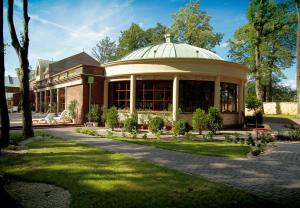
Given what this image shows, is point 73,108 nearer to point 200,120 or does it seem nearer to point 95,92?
point 95,92

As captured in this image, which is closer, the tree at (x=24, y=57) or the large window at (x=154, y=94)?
the tree at (x=24, y=57)

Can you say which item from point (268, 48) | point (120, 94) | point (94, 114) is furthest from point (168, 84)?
point (268, 48)

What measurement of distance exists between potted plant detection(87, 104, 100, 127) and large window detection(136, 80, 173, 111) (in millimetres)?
2947

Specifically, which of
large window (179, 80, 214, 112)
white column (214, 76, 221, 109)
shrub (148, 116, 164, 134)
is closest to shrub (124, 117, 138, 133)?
shrub (148, 116, 164, 134)

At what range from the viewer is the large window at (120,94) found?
19375 mm

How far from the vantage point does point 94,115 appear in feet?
62.7

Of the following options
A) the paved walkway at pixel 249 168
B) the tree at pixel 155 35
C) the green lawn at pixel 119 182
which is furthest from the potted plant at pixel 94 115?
the tree at pixel 155 35

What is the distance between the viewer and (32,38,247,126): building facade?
1742 cm

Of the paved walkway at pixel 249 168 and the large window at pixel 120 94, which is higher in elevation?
the large window at pixel 120 94

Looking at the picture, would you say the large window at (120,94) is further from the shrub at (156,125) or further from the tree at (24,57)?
the tree at (24,57)

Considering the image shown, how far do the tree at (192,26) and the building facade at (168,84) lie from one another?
23.2m

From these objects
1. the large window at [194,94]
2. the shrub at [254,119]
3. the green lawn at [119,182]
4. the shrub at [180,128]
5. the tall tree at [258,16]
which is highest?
the tall tree at [258,16]

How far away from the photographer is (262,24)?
3516cm

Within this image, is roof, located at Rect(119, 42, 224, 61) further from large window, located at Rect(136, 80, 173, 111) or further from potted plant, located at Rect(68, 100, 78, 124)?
potted plant, located at Rect(68, 100, 78, 124)
